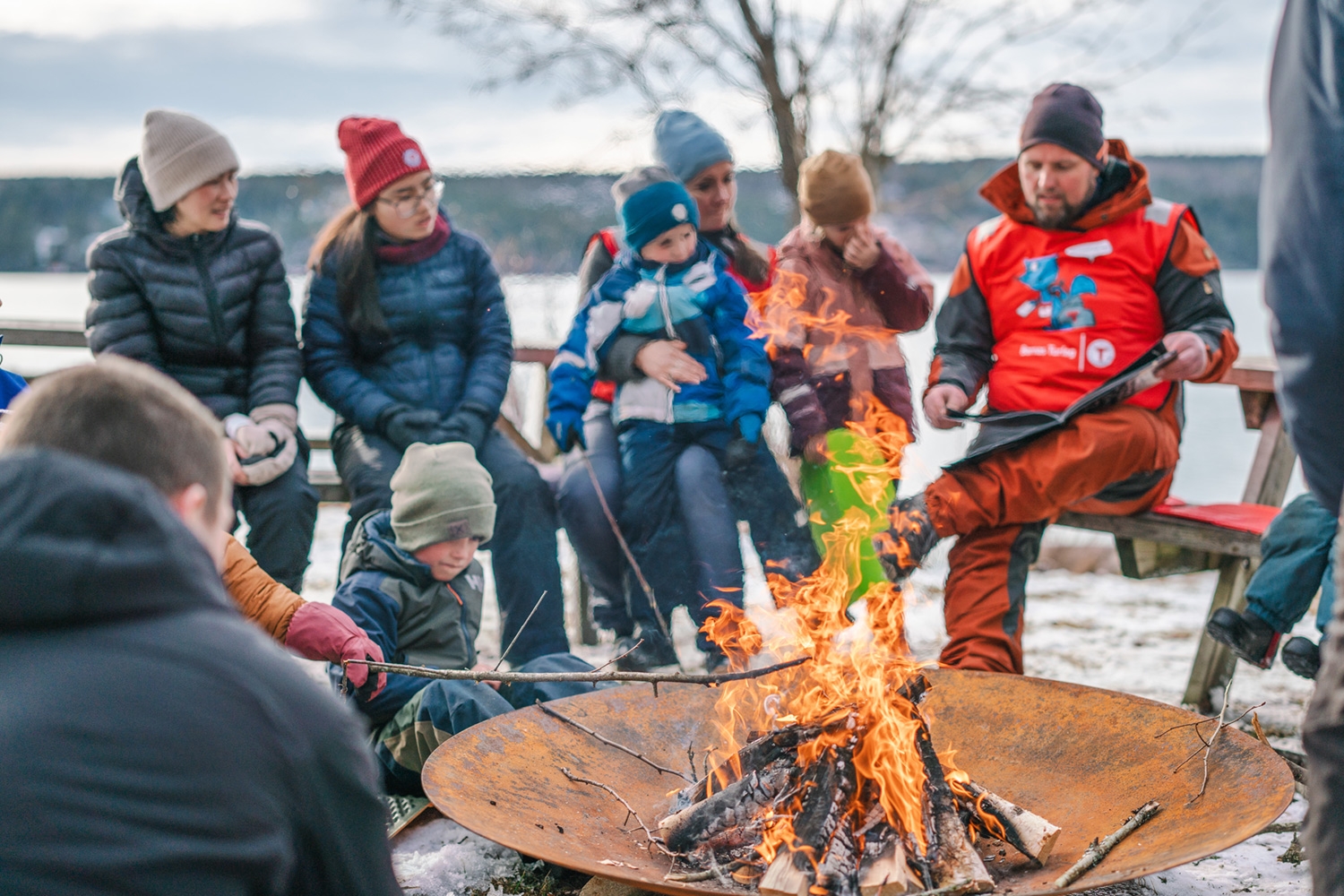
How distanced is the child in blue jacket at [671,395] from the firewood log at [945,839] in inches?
58.4

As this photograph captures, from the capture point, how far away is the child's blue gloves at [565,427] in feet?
12.9

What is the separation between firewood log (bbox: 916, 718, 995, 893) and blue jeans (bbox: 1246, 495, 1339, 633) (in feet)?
4.83

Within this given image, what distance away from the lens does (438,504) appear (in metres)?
3.16

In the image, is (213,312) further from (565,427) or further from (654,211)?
(654,211)

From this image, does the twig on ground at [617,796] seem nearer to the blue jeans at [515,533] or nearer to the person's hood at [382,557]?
the person's hood at [382,557]

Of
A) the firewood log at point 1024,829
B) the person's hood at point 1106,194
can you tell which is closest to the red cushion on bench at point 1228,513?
the person's hood at point 1106,194

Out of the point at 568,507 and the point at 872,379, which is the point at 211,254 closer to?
the point at 568,507

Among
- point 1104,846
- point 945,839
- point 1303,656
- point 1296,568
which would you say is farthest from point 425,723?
point 1296,568

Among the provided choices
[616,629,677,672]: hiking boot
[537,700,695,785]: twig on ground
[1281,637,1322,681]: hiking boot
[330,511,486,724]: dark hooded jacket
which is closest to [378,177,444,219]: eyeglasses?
[330,511,486,724]: dark hooded jacket

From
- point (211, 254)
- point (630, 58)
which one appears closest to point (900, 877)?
point (211, 254)

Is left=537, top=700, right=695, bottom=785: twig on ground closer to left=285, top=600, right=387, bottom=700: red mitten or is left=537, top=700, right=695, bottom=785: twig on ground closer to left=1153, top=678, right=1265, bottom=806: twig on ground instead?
left=285, top=600, right=387, bottom=700: red mitten

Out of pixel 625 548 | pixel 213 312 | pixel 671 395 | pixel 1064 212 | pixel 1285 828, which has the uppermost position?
pixel 1064 212

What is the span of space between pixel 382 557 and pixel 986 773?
1.77 m

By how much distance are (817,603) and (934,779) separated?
1.93ft
